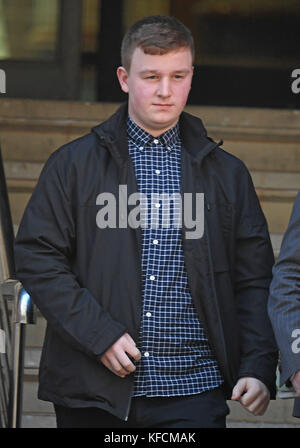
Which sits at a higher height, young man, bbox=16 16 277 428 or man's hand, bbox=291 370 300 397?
young man, bbox=16 16 277 428

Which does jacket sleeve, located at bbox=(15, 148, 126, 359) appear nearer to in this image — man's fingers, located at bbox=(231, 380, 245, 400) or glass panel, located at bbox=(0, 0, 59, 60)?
man's fingers, located at bbox=(231, 380, 245, 400)

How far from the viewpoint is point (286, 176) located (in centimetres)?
616

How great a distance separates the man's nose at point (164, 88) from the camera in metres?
3.08

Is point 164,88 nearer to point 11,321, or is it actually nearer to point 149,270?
point 149,270

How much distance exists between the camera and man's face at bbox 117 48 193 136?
3094mm

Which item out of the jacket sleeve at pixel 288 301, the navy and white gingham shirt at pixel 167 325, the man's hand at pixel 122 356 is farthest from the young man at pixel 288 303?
the man's hand at pixel 122 356

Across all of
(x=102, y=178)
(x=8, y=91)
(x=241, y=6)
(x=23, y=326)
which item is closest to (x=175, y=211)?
(x=102, y=178)

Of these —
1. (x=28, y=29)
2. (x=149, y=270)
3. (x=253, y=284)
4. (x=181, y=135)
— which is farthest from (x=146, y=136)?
(x=28, y=29)

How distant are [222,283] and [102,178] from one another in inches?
17.9

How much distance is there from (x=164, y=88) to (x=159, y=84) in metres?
0.03

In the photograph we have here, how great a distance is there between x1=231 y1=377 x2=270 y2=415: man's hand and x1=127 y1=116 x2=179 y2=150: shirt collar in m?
0.72

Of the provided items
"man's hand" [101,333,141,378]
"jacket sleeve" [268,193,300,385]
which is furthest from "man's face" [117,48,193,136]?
"man's hand" [101,333,141,378]

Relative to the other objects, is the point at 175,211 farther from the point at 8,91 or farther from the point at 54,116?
the point at 8,91

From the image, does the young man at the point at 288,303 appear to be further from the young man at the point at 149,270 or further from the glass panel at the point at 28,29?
the glass panel at the point at 28,29
